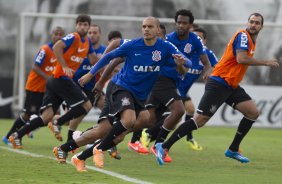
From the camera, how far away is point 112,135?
11469 millimetres

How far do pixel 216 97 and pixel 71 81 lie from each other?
10.5 feet

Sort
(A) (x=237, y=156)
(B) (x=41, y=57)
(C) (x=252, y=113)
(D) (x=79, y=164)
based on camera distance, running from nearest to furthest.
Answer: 1. (D) (x=79, y=164)
2. (C) (x=252, y=113)
3. (A) (x=237, y=156)
4. (B) (x=41, y=57)

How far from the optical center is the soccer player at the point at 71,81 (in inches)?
600

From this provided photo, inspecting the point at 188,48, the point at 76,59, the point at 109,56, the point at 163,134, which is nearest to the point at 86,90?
the point at 76,59

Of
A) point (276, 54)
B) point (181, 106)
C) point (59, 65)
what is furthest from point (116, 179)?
point (276, 54)

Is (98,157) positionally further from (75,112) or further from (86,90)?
(86,90)

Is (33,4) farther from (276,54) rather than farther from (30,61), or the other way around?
(276,54)

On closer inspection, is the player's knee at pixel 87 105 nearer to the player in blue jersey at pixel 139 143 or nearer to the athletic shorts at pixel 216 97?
the player in blue jersey at pixel 139 143

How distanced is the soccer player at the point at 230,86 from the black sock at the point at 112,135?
143 centimetres

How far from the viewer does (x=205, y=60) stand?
14.6 metres

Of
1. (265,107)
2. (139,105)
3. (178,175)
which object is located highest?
(139,105)

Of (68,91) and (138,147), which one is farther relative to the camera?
(68,91)

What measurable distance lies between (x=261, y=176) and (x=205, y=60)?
340 cm

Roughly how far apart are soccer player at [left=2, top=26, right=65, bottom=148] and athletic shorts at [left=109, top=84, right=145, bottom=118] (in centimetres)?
485
